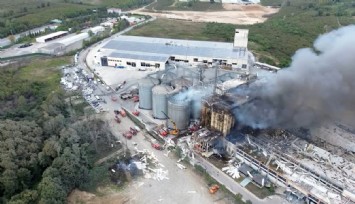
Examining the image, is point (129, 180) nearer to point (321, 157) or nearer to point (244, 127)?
point (244, 127)

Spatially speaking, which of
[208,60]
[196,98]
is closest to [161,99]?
[196,98]

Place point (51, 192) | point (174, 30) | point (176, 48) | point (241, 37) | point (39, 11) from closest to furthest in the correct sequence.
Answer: point (51, 192) → point (241, 37) → point (176, 48) → point (174, 30) → point (39, 11)

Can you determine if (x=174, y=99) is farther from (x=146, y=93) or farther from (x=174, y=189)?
(x=174, y=189)

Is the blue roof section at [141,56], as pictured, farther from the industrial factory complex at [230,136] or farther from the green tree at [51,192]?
the green tree at [51,192]

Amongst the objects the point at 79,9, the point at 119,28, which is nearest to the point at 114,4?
the point at 79,9

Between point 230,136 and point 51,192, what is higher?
point 51,192

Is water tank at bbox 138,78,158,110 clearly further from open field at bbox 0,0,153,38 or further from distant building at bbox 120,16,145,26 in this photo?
distant building at bbox 120,16,145,26
